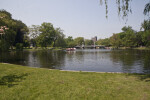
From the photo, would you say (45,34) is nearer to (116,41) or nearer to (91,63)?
(116,41)

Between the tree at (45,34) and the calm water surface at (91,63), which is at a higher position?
the tree at (45,34)

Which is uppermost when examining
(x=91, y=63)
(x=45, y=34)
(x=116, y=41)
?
(x=45, y=34)

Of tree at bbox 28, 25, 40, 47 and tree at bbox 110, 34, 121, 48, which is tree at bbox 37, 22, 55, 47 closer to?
tree at bbox 28, 25, 40, 47

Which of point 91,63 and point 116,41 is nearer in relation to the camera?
point 91,63

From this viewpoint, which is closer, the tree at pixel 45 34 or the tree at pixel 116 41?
the tree at pixel 45 34

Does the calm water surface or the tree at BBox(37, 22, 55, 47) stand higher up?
the tree at BBox(37, 22, 55, 47)

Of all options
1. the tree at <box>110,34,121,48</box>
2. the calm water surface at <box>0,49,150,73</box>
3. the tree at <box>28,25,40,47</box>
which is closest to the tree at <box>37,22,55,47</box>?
the tree at <box>28,25,40,47</box>

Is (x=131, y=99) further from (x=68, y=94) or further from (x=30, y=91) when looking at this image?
(x=30, y=91)

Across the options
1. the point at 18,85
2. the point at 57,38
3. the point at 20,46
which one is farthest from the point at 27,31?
the point at 18,85

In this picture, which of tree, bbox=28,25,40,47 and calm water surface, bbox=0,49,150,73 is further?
tree, bbox=28,25,40,47

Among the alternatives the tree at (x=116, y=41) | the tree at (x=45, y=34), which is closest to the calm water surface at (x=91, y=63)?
the tree at (x=45, y=34)

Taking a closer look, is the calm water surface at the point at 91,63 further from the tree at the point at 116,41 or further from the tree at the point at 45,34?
the tree at the point at 116,41

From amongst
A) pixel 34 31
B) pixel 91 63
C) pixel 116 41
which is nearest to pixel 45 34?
pixel 34 31

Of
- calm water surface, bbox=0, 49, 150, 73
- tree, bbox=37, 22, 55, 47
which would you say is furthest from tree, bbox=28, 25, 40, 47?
calm water surface, bbox=0, 49, 150, 73
